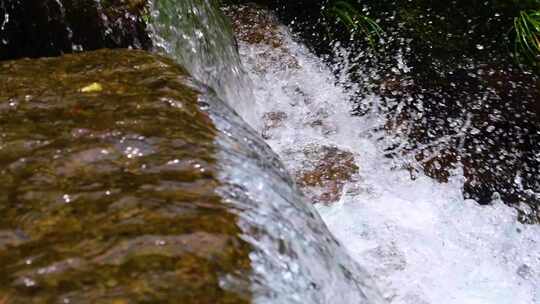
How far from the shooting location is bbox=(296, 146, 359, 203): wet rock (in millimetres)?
3295

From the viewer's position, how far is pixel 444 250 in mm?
3045

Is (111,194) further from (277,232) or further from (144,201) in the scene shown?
(277,232)

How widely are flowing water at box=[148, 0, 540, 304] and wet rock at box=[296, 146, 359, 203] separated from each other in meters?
0.03

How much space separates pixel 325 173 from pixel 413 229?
566mm

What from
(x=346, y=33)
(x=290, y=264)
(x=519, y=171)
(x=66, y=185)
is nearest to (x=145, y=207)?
(x=66, y=185)

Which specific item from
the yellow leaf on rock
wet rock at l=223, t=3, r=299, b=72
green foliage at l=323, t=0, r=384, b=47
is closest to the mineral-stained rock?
the yellow leaf on rock

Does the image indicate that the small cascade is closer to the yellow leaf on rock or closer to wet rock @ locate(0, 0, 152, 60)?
wet rock @ locate(0, 0, 152, 60)

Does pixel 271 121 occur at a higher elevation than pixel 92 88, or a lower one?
lower

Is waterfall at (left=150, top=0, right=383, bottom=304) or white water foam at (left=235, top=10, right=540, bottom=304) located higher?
waterfall at (left=150, top=0, right=383, bottom=304)

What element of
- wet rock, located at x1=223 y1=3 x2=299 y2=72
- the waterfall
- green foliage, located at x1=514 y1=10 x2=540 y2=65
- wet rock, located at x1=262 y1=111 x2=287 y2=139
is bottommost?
wet rock, located at x1=262 y1=111 x2=287 y2=139

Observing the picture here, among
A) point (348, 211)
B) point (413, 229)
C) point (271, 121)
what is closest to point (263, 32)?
point (271, 121)

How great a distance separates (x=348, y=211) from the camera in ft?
10.5

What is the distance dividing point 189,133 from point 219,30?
2.17 meters

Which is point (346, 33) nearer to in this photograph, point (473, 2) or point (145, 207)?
point (473, 2)
